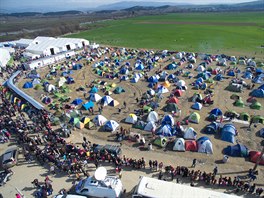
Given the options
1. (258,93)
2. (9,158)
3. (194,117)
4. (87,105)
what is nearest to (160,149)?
(194,117)

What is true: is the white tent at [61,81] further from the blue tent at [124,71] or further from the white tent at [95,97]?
the blue tent at [124,71]

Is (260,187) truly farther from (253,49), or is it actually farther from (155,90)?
(253,49)

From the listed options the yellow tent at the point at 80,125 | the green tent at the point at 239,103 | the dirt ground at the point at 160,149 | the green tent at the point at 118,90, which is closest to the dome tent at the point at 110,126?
the dirt ground at the point at 160,149

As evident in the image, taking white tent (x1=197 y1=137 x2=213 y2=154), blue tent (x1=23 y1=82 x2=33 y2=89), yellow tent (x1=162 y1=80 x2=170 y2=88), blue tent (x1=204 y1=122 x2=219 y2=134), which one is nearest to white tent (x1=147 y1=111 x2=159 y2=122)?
blue tent (x1=204 y1=122 x2=219 y2=134)

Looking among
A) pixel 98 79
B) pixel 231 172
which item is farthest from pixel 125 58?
pixel 231 172

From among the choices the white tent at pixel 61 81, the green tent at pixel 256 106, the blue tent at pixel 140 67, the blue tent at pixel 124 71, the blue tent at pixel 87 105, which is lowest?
the green tent at pixel 256 106
